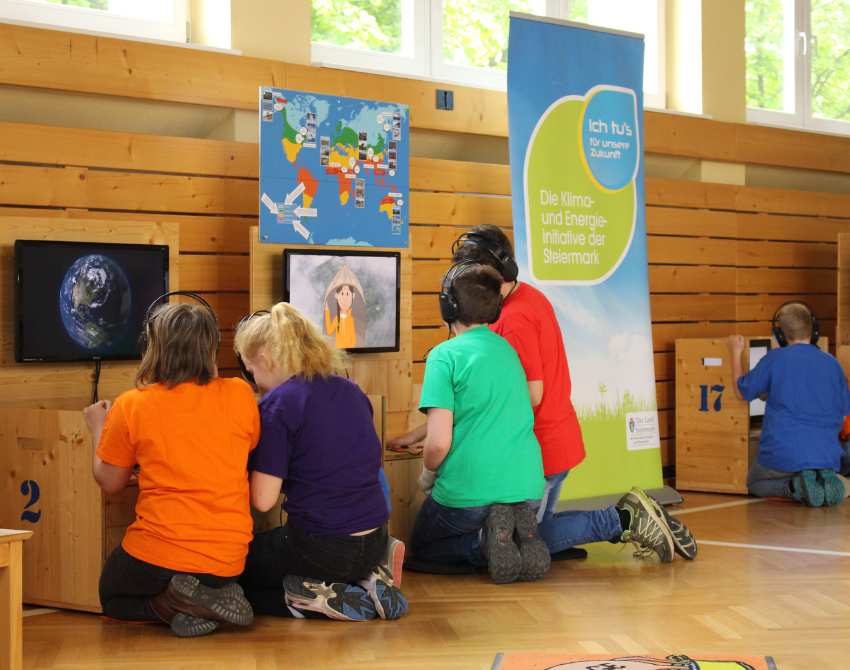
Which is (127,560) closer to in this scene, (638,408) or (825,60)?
(638,408)

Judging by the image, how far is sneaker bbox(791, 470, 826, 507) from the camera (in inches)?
233

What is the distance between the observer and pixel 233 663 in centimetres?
327

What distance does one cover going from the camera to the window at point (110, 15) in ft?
15.9

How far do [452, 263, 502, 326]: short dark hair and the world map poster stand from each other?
0.88 meters

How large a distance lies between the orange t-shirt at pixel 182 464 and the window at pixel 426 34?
2.71 m

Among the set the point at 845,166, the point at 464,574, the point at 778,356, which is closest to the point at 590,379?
the point at 778,356

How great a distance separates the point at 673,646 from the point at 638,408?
2686 millimetres

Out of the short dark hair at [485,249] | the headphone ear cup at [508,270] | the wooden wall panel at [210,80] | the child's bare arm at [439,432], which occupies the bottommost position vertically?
the child's bare arm at [439,432]

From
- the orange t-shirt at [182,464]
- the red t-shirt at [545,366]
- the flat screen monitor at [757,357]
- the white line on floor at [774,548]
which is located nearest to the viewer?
the orange t-shirt at [182,464]

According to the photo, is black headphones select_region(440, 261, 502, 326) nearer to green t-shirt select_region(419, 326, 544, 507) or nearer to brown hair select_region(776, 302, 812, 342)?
green t-shirt select_region(419, 326, 544, 507)

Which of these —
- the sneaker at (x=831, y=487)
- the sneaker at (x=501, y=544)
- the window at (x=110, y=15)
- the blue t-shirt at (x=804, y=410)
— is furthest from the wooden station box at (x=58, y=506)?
the sneaker at (x=831, y=487)

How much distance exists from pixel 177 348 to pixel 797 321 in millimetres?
3700

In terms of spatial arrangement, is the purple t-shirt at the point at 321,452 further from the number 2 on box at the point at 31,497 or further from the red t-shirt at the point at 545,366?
the red t-shirt at the point at 545,366

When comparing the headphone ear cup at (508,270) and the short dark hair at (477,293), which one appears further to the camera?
the headphone ear cup at (508,270)
